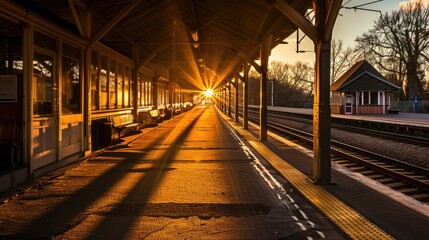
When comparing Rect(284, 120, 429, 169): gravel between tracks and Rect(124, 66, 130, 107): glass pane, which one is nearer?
Rect(284, 120, 429, 169): gravel between tracks

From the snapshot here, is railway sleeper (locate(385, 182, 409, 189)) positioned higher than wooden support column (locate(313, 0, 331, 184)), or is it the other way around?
wooden support column (locate(313, 0, 331, 184))

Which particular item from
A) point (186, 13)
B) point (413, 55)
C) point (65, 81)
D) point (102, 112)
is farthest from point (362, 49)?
point (65, 81)

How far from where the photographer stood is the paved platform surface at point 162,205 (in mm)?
4980

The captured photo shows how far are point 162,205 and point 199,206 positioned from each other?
53cm

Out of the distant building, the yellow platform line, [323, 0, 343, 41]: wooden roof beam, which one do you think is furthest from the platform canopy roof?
the distant building

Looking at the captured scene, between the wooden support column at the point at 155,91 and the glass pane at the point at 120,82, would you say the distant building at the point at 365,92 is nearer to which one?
the wooden support column at the point at 155,91

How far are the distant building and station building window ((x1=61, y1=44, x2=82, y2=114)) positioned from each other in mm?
35730

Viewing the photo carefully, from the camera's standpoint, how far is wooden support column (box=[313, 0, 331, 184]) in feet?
25.5

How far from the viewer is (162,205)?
20.5ft

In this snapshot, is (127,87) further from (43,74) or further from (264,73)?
(43,74)

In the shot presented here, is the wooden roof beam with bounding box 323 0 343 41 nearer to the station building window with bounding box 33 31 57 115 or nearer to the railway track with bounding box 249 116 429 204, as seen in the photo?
the railway track with bounding box 249 116 429 204

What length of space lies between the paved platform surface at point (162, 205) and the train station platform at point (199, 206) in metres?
0.01

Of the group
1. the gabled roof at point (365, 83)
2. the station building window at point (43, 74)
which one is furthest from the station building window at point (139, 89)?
the gabled roof at point (365, 83)

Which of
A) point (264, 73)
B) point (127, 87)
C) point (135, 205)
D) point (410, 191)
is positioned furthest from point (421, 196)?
point (127, 87)
